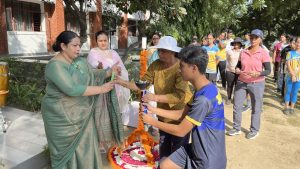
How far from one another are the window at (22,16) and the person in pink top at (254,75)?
38.5ft

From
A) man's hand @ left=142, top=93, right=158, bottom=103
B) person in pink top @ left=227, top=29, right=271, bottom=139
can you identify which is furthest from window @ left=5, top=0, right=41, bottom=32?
man's hand @ left=142, top=93, right=158, bottom=103

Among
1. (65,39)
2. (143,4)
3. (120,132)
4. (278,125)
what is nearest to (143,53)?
(143,4)

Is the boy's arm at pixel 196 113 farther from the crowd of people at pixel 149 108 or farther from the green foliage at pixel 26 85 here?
the green foliage at pixel 26 85

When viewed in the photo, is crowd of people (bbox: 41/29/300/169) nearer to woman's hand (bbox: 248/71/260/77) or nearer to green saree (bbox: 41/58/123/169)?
green saree (bbox: 41/58/123/169)

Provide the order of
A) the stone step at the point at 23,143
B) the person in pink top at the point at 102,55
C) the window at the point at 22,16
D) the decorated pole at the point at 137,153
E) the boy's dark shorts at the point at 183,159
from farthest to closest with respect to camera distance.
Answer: the window at the point at 22,16, the person in pink top at the point at 102,55, the decorated pole at the point at 137,153, the stone step at the point at 23,143, the boy's dark shorts at the point at 183,159

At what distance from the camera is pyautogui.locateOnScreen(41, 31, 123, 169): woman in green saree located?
2586 millimetres

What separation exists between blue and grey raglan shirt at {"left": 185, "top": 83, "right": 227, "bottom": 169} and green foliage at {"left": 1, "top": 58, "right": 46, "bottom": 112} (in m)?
4.55

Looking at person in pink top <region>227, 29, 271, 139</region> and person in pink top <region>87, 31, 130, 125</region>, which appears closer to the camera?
person in pink top <region>87, 31, 130, 125</region>

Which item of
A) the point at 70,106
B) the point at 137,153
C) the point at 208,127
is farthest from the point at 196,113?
the point at 137,153

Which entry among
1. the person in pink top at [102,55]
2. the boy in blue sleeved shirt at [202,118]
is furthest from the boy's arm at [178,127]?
the person in pink top at [102,55]

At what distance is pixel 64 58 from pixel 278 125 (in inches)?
190

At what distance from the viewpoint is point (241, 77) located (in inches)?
192

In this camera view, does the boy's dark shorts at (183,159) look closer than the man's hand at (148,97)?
Yes

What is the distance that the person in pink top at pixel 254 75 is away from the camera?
463 centimetres
